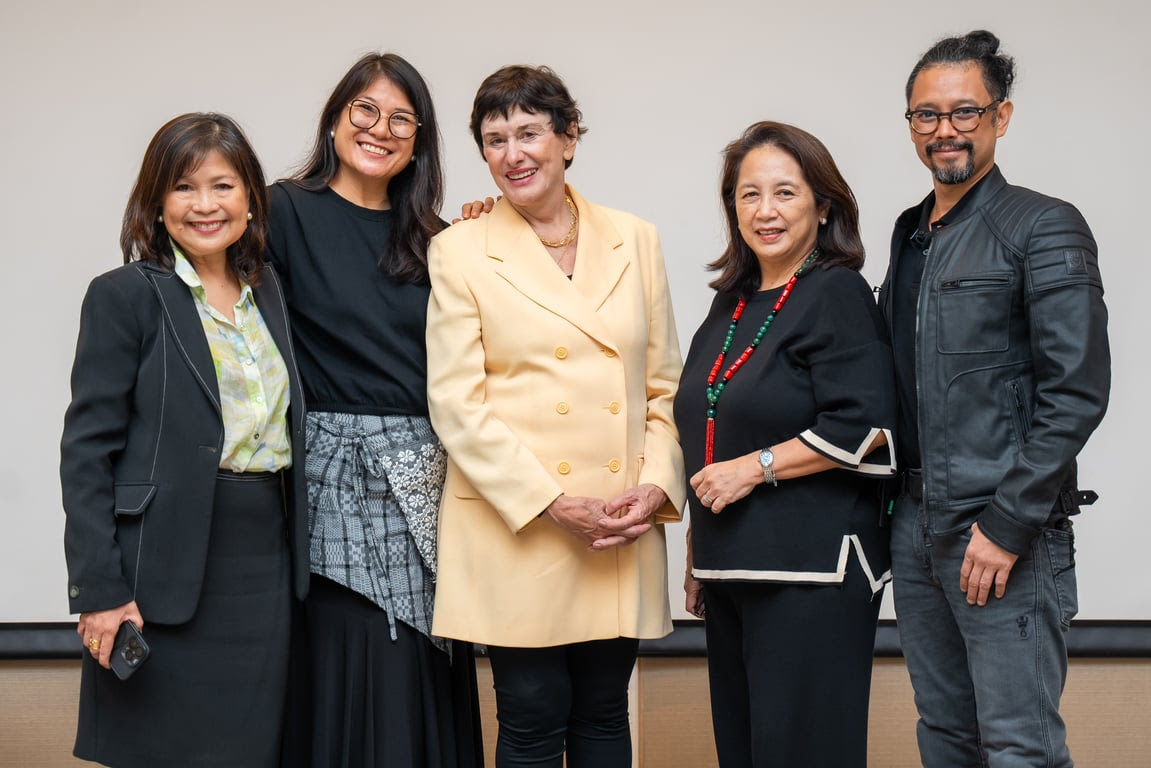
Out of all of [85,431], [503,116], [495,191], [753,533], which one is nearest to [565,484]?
[753,533]

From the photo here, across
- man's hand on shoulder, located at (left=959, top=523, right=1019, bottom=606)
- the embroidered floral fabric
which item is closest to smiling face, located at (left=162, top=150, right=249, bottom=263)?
the embroidered floral fabric

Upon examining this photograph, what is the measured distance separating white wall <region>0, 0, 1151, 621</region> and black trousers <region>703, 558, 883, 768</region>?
144cm

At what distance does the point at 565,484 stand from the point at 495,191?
1450mm

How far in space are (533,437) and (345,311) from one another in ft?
1.51

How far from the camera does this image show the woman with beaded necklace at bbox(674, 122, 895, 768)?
2.06m

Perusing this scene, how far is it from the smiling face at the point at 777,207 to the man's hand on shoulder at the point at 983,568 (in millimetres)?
632

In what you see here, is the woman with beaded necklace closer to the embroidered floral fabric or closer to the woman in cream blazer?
the woman in cream blazer

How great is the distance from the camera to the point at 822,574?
2.05 metres

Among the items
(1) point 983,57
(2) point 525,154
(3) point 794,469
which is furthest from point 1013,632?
(2) point 525,154

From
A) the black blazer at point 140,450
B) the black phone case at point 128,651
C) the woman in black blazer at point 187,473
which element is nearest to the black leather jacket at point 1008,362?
the woman in black blazer at point 187,473

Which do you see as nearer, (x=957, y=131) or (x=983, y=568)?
(x=983, y=568)

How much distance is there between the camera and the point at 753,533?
211 centimetres

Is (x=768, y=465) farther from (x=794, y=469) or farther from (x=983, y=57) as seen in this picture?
(x=983, y=57)

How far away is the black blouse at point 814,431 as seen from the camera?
2066 mm
